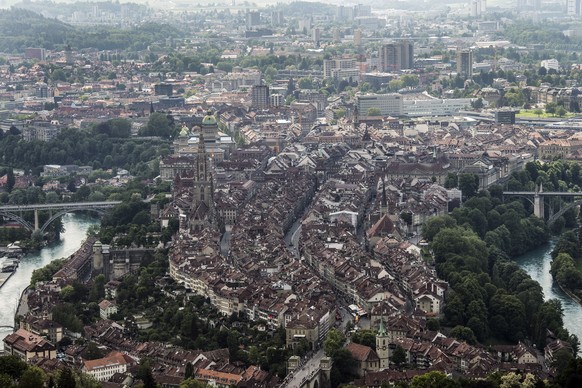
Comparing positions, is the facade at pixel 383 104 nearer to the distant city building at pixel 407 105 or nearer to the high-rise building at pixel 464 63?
the distant city building at pixel 407 105

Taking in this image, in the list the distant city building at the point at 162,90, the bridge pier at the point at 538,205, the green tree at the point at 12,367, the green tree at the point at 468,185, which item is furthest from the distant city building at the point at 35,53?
the green tree at the point at 12,367

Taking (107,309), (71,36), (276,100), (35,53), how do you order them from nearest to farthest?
(107,309) < (276,100) < (35,53) < (71,36)

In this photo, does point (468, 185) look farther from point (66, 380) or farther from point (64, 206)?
point (66, 380)

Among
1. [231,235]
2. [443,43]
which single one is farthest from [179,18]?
[231,235]

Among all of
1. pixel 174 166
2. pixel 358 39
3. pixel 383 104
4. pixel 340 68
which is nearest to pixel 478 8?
pixel 358 39

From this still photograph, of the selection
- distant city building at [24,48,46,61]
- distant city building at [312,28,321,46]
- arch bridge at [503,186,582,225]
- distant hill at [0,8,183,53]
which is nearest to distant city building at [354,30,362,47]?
distant city building at [312,28,321,46]

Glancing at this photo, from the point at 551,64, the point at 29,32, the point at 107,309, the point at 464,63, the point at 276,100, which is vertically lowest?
the point at 29,32
